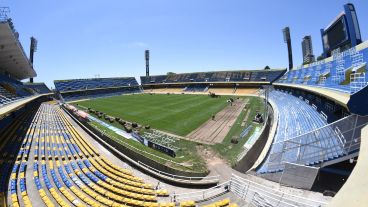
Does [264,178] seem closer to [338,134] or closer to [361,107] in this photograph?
[338,134]

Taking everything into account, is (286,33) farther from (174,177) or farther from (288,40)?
(174,177)

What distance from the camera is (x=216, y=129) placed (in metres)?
35.4

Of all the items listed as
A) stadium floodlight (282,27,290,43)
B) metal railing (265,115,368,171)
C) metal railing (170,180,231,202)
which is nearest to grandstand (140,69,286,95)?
stadium floodlight (282,27,290,43)

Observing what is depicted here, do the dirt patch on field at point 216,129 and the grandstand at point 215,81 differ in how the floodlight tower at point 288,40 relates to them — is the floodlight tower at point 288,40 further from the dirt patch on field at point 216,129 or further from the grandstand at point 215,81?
the dirt patch on field at point 216,129

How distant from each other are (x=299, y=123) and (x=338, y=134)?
1037 centimetres

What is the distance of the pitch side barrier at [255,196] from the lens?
1166 cm

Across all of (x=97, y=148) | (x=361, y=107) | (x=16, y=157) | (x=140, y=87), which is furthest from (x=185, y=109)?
(x=140, y=87)

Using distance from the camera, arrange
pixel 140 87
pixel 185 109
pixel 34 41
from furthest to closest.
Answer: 1. pixel 140 87
2. pixel 34 41
3. pixel 185 109

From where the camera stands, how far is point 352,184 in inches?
244

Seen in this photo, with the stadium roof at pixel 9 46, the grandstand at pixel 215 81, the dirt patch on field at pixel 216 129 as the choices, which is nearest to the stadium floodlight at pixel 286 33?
the grandstand at pixel 215 81

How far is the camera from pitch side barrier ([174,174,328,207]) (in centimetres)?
1166

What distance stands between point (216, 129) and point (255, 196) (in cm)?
2192

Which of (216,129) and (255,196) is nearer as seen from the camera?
(255,196)

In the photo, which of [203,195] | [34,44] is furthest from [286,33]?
[34,44]
